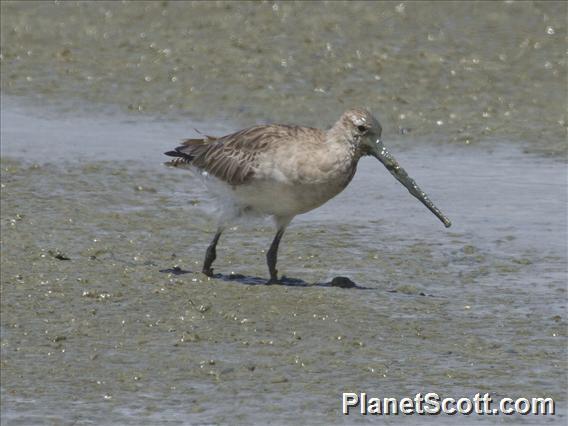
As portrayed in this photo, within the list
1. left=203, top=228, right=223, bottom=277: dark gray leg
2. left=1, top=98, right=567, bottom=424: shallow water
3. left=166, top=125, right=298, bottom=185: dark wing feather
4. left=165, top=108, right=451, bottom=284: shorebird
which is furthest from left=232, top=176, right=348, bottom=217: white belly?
left=1, top=98, right=567, bottom=424: shallow water

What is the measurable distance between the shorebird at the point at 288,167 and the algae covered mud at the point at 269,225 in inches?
19.9

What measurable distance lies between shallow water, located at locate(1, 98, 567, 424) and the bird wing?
0.72 metres

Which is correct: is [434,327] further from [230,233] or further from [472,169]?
[472,169]

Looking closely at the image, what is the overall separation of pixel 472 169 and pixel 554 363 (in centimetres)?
506

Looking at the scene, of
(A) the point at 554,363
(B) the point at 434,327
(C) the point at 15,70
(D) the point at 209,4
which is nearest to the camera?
(A) the point at 554,363

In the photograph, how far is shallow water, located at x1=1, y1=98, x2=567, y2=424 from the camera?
870 cm

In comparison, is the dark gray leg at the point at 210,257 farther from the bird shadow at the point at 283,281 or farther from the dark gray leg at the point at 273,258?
the dark gray leg at the point at 273,258

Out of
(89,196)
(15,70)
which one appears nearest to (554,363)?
(89,196)

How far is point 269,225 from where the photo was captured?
36.9 feet

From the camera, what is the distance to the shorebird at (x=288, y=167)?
10.5 metres

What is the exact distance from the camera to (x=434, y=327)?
9.98 metres

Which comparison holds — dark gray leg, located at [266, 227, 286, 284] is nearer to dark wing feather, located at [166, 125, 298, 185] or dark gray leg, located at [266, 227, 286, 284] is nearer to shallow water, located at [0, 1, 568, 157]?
dark wing feather, located at [166, 125, 298, 185]

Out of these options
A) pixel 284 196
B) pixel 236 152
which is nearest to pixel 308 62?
pixel 236 152

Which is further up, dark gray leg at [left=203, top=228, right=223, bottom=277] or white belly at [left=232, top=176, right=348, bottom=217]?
white belly at [left=232, top=176, right=348, bottom=217]
